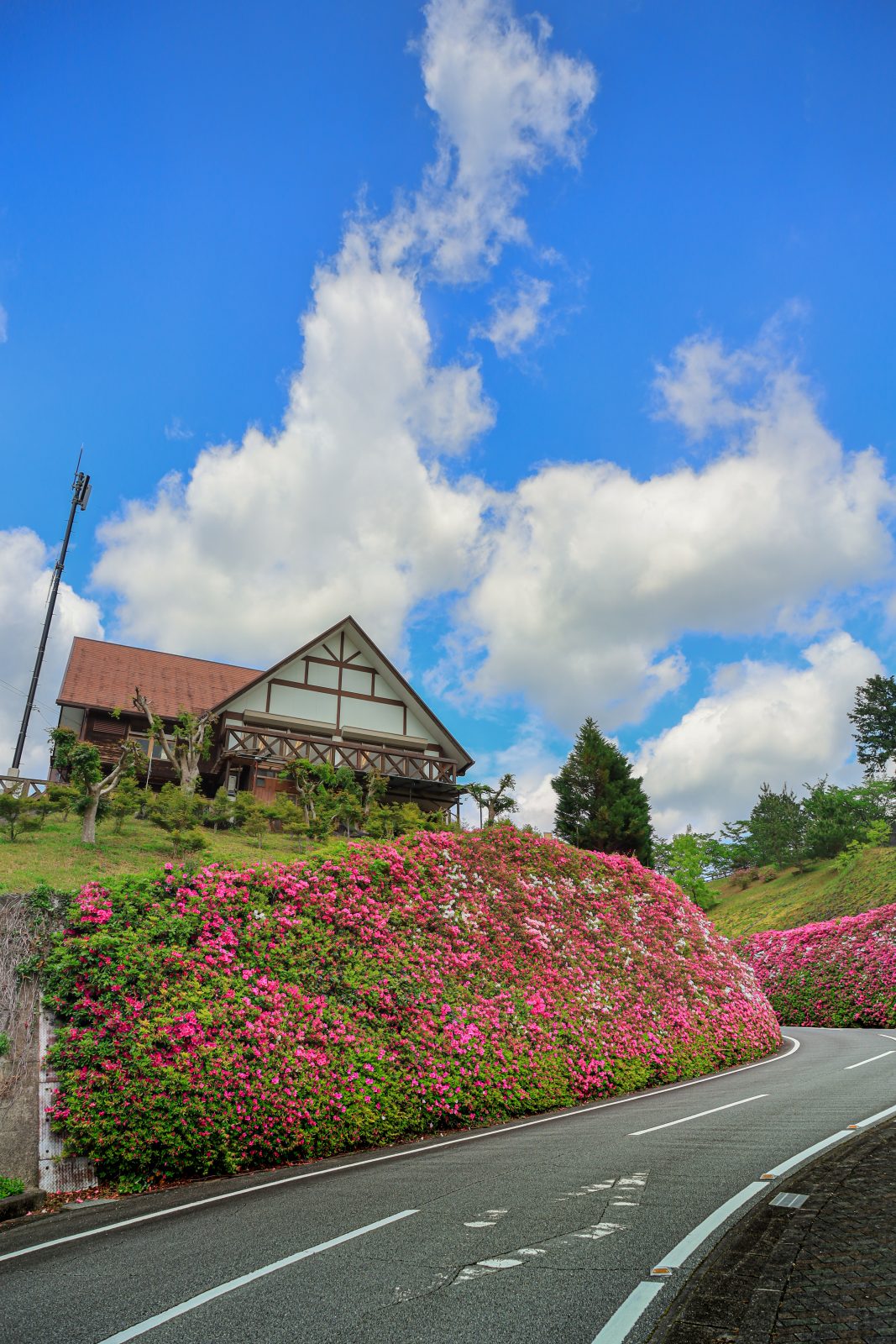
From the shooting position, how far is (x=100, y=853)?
17969mm

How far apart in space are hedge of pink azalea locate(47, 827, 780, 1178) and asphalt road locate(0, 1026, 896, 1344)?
715mm

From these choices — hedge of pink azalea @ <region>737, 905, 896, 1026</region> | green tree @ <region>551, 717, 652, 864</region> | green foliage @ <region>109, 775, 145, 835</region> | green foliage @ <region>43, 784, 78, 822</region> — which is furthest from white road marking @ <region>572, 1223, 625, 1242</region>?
green tree @ <region>551, 717, 652, 864</region>

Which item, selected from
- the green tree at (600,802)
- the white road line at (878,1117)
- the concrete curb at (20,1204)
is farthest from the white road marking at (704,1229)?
the green tree at (600,802)

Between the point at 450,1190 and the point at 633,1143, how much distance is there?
271cm

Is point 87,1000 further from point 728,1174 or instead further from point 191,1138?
point 728,1174

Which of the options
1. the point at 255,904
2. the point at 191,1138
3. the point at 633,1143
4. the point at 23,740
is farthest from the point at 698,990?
the point at 23,740

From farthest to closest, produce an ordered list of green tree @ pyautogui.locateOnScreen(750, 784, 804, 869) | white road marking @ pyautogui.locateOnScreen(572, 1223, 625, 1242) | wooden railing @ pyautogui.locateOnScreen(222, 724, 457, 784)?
1. green tree @ pyautogui.locateOnScreen(750, 784, 804, 869)
2. wooden railing @ pyautogui.locateOnScreen(222, 724, 457, 784)
3. white road marking @ pyautogui.locateOnScreen(572, 1223, 625, 1242)

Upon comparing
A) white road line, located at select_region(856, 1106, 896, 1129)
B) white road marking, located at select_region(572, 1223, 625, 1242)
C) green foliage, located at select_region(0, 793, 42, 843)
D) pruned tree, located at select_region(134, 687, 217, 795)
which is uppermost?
pruned tree, located at select_region(134, 687, 217, 795)

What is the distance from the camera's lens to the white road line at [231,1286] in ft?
14.9

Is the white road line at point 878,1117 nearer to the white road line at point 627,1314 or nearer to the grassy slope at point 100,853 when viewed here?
the white road line at point 627,1314

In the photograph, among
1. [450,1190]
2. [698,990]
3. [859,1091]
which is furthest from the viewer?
[698,990]

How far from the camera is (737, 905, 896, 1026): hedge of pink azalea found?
→ 26609 mm

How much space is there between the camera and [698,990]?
1791 cm

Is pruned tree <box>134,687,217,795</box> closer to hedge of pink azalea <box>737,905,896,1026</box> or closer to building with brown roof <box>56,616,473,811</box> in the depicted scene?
building with brown roof <box>56,616,473,811</box>
